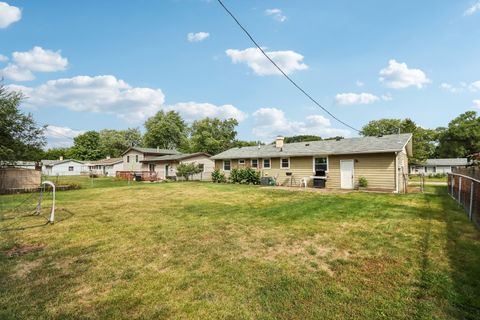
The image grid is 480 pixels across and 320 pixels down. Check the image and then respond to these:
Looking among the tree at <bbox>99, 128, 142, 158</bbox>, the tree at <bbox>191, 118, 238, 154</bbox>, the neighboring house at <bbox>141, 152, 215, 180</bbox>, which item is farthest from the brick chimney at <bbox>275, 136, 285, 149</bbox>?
the tree at <bbox>99, 128, 142, 158</bbox>

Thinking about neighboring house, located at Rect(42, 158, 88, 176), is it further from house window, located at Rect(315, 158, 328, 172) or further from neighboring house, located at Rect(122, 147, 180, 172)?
house window, located at Rect(315, 158, 328, 172)

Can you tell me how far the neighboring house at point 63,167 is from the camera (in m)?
48.3

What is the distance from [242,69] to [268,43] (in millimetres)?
7585

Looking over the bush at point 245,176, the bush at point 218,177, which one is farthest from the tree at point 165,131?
the bush at point 245,176

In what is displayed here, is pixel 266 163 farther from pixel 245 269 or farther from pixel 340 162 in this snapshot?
pixel 245 269

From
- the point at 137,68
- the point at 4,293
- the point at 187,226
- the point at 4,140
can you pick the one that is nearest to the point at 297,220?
the point at 187,226

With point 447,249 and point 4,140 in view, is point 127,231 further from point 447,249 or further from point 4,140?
point 4,140

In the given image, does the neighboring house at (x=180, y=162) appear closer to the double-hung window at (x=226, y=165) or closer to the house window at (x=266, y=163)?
the double-hung window at (x=226, y=165)

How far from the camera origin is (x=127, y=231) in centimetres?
682

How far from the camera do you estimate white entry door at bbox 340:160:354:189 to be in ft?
55.4

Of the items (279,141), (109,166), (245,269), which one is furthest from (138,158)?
(245,269)

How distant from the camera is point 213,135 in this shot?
58156mm

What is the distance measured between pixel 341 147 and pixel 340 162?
1.30 m

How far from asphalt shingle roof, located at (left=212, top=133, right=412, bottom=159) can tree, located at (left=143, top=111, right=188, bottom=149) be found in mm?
38977
